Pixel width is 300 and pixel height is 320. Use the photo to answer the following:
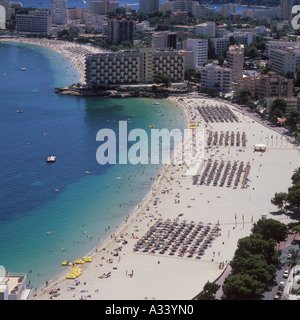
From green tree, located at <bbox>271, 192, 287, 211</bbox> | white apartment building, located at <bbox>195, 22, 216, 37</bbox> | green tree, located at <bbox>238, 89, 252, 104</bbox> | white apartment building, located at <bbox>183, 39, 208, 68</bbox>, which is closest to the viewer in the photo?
green tree, located at <bbox>271, 192, 287, 211</bbox>

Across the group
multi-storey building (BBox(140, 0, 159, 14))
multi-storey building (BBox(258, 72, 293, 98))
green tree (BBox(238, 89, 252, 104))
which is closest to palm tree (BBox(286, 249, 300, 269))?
green tree (BBox(238, 89, 252, 104))

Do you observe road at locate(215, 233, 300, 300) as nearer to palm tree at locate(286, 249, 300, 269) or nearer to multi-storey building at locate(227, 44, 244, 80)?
palm tree at locate(286, 249, 300, 269)

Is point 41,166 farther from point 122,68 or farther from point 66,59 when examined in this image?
point 66,59

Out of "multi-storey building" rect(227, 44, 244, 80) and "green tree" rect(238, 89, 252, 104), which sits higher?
"multi-storey building" rect(227, 44, 244, 80)

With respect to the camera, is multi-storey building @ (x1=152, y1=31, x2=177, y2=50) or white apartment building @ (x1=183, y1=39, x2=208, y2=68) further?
multi-storey building @ (x1=152, y1=31, x2=177, y2=50)

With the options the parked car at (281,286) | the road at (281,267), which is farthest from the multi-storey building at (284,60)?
the parked car at (281,286)

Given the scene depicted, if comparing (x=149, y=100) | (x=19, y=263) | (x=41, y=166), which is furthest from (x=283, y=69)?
(x=19, y=263)

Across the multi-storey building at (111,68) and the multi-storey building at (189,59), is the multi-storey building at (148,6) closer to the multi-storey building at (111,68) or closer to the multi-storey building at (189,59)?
the multi-storey building at (189,59)
